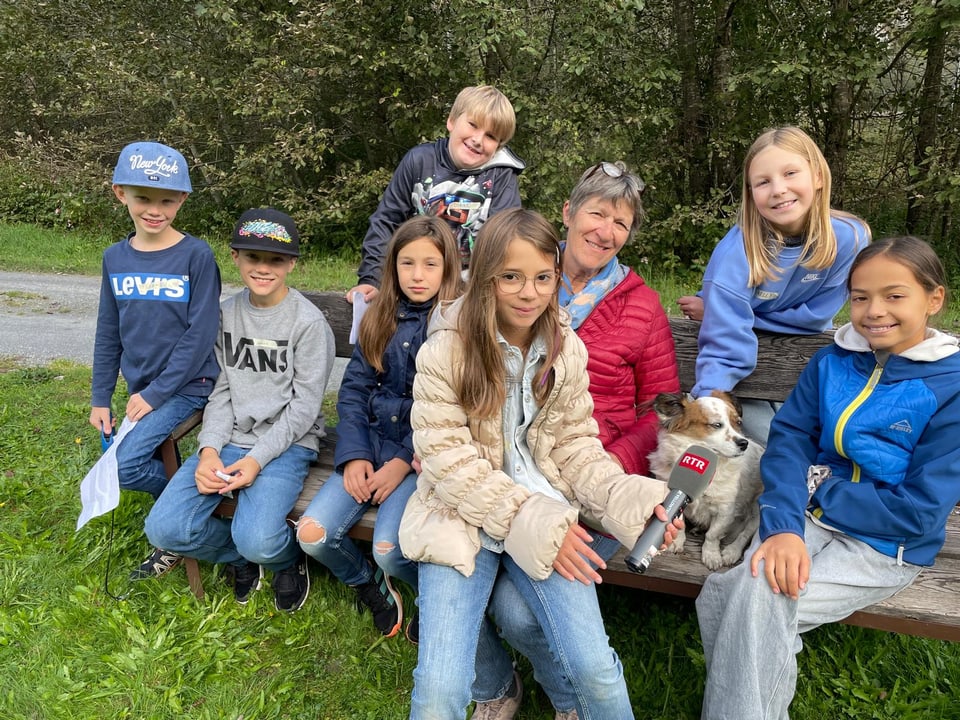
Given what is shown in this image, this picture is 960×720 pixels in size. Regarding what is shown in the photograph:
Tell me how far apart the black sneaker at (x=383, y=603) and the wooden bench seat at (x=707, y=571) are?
0.37 metres

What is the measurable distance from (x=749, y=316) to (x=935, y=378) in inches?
32.1

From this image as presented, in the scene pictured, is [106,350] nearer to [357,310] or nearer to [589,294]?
[357,310]

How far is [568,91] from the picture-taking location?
941cm

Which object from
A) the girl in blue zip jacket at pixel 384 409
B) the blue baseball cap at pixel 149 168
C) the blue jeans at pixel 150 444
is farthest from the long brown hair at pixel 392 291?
the blue baseball cap at pixel 149 168

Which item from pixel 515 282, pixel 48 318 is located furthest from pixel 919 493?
pixel 48 318

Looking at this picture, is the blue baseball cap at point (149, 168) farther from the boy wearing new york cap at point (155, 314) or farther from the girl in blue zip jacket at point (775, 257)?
the girl in blue zip jacket at point (775, 257)

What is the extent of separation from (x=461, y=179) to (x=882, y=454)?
7.87 ft

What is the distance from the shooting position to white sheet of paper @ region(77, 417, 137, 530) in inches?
121

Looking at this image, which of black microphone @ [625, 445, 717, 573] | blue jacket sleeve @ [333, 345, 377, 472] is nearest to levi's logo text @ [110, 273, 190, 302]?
blue jacket sleeve @ [333, 345, 377, 472]

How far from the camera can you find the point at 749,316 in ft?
10.0

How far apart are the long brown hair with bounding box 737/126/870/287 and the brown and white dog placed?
1.99 ft

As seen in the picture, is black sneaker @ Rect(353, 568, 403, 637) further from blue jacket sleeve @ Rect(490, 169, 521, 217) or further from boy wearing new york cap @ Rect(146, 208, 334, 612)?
blue jacket sleeve @ Rect(490, 169, 521, 217)

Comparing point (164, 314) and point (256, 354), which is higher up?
point (164, 314)

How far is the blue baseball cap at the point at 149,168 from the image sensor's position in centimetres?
320
